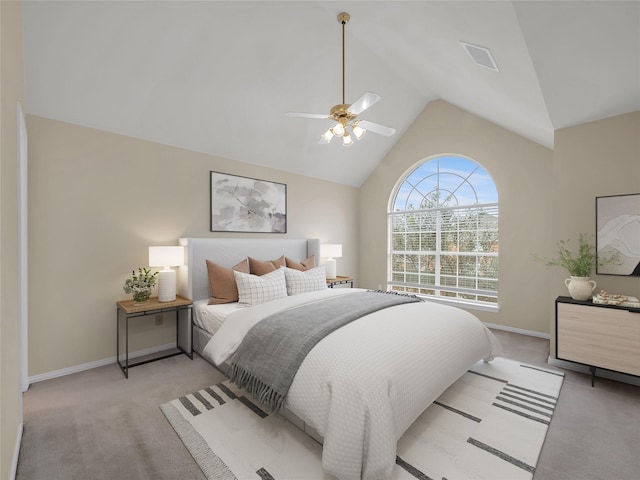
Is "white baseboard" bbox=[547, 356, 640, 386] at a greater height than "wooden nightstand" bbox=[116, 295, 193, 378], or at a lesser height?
lesser

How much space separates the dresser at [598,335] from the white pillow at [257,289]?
276 centimetres

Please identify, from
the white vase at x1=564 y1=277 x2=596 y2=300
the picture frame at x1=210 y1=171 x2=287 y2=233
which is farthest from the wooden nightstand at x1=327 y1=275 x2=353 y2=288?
the white vase at x1=564 y1=277 x2=596 y2=300

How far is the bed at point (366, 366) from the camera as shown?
143 centimetres

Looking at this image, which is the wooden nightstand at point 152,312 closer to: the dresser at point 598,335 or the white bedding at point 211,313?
the white bedding at point 211,313

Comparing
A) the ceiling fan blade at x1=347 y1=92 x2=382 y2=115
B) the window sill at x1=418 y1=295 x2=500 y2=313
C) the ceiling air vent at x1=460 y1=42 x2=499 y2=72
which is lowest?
the window sill at x1=418 y1=295 x2=500 y2=313

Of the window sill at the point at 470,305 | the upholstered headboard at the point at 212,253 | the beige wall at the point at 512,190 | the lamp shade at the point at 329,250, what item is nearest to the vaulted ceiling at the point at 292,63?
the beige wall at the point at 512,190

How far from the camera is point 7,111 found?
1.40m

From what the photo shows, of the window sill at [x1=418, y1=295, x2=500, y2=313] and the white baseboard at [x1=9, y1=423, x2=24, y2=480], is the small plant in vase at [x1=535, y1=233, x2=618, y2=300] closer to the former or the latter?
the window sill at [x1=418, y1=295, x2=500, y2=313]

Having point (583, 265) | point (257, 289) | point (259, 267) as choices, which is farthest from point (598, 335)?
point (259, 267)

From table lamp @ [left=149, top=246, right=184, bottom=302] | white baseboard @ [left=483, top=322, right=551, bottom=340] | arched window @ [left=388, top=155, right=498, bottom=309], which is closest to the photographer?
table lamp @ [left=149, top=246, right=184, bottom=302]

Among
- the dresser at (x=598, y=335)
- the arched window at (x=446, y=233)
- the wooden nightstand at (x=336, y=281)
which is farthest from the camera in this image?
the wooden nightstand at (x=336, y=281)

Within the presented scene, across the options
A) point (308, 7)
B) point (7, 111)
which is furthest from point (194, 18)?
point (7, 111)

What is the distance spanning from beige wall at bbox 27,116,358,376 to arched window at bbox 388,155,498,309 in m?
3.42

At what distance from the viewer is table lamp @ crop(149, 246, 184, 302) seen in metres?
3.00
